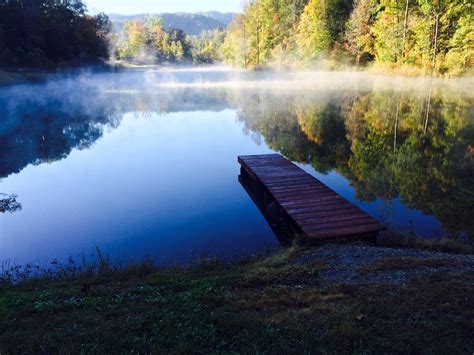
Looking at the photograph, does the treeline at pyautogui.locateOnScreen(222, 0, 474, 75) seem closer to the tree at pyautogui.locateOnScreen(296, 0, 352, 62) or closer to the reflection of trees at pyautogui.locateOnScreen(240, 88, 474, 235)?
the tree at pyautogui.locateOnScreen(296, 0, 352, 62)

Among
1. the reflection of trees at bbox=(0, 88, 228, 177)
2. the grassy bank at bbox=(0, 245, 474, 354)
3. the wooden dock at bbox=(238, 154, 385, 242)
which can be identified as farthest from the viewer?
the reflection of trees at bbox=(0, 88, 228, 177)

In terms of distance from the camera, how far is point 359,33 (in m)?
49.5

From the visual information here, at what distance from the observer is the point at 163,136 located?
21.0 m

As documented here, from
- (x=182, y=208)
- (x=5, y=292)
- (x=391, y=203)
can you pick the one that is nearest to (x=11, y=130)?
(x=182, y=208)

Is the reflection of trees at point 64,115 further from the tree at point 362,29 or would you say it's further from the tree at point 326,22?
the tree at point 326,22

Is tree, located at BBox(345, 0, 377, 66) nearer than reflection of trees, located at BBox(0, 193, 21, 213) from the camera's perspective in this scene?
No

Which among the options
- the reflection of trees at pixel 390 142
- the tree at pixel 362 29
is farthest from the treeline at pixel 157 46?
the reflection of trees at pixel 390 142

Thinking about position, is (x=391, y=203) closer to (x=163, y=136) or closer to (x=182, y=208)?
(x=182, y=208)

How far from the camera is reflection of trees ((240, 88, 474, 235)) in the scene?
11.1 meters

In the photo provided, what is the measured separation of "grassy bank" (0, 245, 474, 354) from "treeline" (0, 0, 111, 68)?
4718 cm

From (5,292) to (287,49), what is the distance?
211 ft

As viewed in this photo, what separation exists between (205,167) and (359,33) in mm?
42419

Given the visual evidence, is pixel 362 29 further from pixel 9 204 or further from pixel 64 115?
pixel 9 204

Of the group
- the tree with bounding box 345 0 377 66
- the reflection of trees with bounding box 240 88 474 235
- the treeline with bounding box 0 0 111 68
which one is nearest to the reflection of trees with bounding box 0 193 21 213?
the reflection of trees with bounding box 240 88 474 235
